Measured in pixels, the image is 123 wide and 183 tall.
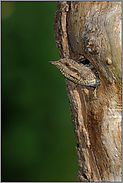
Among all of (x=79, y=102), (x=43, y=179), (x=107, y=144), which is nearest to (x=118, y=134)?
(x=107, y=144)

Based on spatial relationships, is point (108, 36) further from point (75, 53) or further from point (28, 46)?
point (28, 46)

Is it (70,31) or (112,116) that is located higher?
(70,31)

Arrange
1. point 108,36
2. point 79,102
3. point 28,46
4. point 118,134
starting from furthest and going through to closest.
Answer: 1. point 28,46
2. point 79,102
3. point 118,134
4. point 108,36

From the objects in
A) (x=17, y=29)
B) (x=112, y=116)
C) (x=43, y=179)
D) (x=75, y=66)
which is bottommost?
(x=43, y=179)

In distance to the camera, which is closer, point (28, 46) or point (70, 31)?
point (70, 31)

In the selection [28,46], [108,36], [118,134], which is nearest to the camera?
[108,36]

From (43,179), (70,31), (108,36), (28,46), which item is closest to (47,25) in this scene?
(28,46)

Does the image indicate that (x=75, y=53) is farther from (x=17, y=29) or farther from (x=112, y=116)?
(x=17, y=29)
